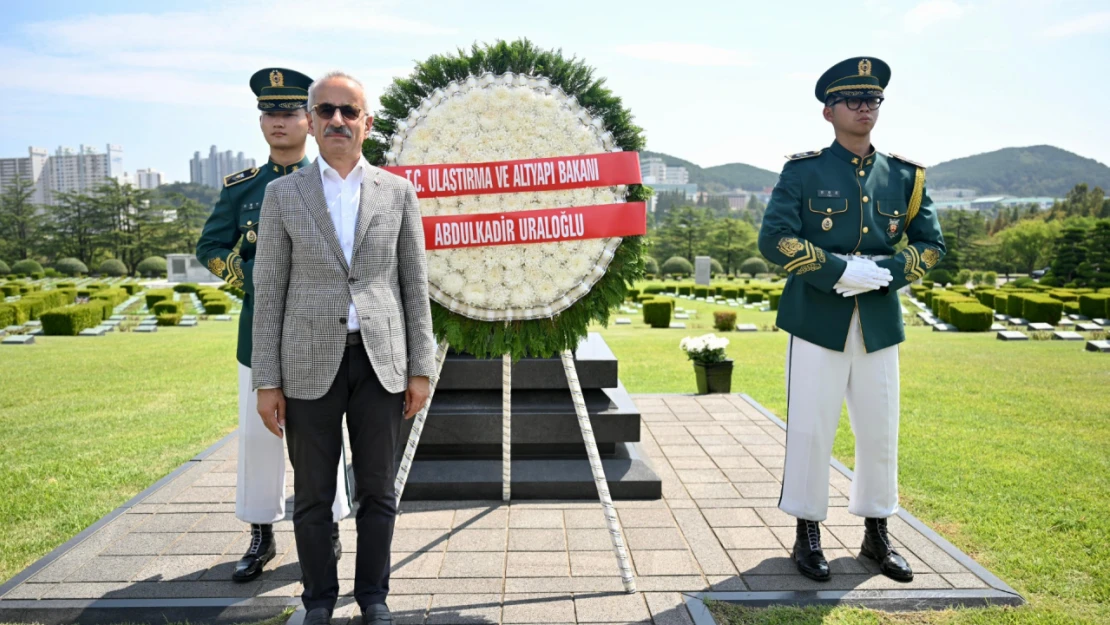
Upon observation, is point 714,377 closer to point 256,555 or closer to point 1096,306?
point 256,555

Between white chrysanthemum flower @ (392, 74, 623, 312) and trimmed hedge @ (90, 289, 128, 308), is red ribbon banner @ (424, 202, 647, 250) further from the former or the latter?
trimmed hedge @ (90, 289, 128, 308)

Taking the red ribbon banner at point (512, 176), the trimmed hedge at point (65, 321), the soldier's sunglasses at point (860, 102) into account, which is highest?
the soldier's sunglasses at point (860, 102)

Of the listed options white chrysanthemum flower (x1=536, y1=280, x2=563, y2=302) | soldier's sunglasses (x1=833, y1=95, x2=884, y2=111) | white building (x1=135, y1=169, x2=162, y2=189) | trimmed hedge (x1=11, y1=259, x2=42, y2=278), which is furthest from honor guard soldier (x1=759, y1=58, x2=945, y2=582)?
white building (x1=135, y1=169, x2=162, y2=189)

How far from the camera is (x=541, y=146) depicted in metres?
3.23

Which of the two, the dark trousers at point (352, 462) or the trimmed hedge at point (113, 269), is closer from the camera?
the dark trousers at point (352, 462)

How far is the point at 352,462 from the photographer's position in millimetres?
2719

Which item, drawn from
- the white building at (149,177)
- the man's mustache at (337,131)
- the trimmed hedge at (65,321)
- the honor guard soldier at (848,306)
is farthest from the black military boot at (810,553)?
the white building at (149,177)

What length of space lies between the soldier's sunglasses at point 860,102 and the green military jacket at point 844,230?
213 millimetres

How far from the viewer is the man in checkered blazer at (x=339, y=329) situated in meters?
2.59

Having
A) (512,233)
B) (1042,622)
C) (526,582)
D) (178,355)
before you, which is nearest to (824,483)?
(1042,622)

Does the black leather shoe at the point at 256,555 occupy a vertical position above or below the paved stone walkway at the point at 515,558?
above

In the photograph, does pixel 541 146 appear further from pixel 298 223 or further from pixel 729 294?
pixel 729 294

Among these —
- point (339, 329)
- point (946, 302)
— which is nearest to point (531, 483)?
point (339, 329)

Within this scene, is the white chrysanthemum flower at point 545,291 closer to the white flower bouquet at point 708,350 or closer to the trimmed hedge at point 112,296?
the white flower bouquet at point 708,350
